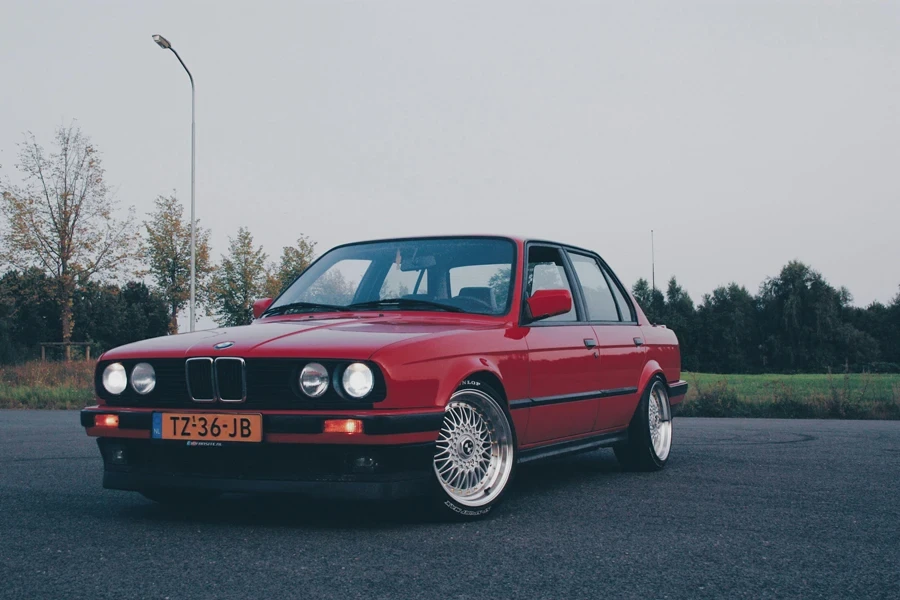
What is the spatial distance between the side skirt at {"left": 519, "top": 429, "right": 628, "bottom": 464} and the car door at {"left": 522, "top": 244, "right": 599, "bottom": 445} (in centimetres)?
6

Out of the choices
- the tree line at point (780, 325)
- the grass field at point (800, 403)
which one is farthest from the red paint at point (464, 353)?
the tree line at point (780, 325)

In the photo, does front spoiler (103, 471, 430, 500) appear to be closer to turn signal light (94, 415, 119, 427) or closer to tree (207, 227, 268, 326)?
turn signal light (94, 415, 119, 427)

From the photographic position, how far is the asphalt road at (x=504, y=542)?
3268mm

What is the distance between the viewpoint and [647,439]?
6711 mm

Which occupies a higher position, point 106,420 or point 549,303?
point 549,303

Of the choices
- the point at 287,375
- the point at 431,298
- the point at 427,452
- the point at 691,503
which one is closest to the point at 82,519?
the point at 287,375

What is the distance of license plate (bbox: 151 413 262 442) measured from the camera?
4.21 metres

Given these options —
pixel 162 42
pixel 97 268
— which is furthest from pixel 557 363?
pixel 97 268

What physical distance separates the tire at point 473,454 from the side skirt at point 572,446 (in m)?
0.23

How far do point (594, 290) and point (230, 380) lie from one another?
3182 mm

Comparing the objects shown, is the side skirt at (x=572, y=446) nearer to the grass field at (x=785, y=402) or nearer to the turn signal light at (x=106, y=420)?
the turn signal light at (x=106, y=420)

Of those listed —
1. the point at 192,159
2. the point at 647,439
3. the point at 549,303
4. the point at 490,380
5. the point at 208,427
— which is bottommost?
the point at 647,439

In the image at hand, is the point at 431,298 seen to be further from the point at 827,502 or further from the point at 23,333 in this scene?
the point at 23,333

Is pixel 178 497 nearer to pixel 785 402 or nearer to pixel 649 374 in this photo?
pixel 649 374
